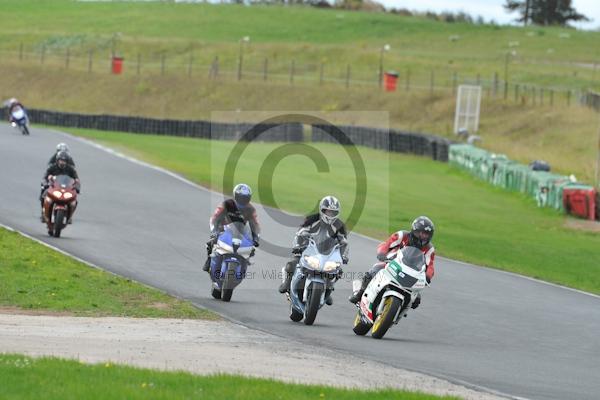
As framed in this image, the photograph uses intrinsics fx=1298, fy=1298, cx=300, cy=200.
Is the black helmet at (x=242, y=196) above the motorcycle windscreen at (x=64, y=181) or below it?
above

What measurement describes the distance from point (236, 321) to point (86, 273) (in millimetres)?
3668

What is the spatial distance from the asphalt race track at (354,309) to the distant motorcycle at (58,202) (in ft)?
0.87

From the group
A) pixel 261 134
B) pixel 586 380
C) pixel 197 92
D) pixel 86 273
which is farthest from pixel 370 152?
pixel 586 380

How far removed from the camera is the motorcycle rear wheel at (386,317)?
14062 millimetres

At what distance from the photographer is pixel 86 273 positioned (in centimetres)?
1784

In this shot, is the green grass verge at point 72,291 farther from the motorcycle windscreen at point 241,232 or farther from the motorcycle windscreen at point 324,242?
the motorcycle windscreen at point 324,242

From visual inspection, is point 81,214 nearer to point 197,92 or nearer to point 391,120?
point 391,120

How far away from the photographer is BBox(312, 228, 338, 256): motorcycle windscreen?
1481 cm

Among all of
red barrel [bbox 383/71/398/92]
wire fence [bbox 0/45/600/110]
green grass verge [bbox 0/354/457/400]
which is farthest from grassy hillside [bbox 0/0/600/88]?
green grass verge [bbox 0/354/457/400]

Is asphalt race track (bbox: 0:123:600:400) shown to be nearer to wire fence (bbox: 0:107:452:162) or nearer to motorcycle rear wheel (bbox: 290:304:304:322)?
motorcycle rear wheel (bbox: 290:304:304:322)

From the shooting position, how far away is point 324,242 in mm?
14836

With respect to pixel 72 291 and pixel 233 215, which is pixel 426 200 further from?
pixel 72 291

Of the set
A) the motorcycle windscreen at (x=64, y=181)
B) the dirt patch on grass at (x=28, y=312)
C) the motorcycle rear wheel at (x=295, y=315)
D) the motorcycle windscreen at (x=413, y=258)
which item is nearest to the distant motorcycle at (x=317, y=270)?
the motorcycle rear wheel at (x=295, y=315)

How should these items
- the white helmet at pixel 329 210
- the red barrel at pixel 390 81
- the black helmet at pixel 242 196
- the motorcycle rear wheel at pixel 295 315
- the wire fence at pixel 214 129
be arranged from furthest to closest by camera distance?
the red barrel at pixel 390 81, the wire fence at pixel 214 129, the black helmet at pixel 242 196, the motorcycle rear wheel at pixel 295 315, the white helmet at pixel 329 210
